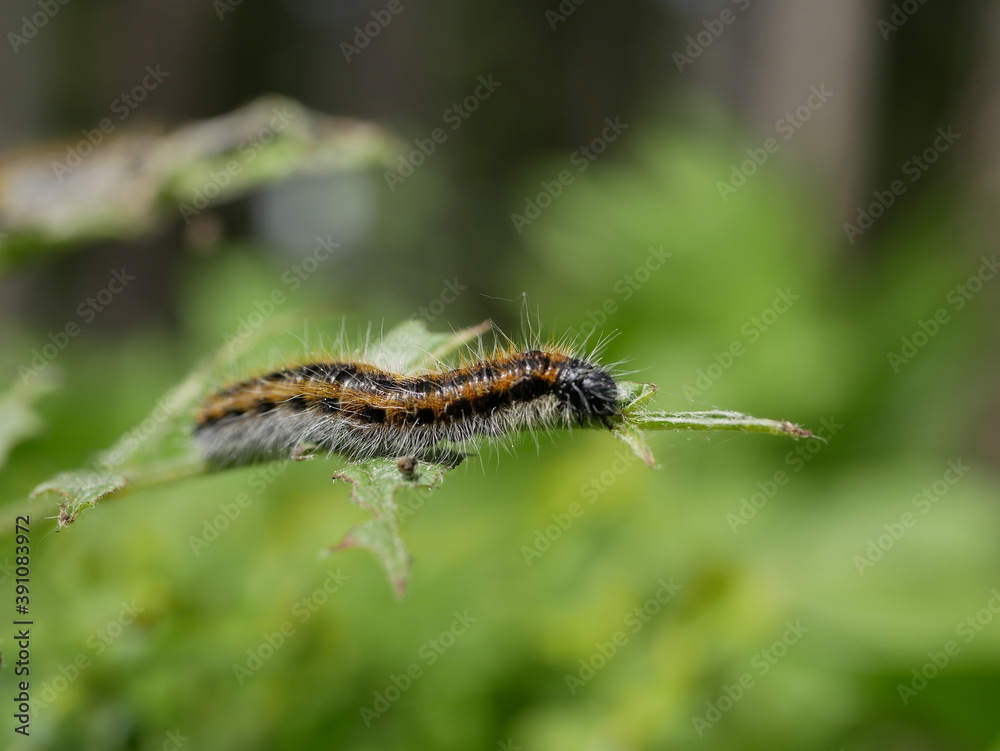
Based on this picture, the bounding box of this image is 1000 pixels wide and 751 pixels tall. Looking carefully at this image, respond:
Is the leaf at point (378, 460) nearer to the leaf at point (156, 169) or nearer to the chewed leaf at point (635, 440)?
the chewed leaf at point (635, 440)

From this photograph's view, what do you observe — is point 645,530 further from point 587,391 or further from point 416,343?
point 416,343

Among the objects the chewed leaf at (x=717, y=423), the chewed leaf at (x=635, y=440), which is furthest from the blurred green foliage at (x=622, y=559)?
the chewed leaf at (x=717, y=423)

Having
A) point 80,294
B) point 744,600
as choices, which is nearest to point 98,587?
point 744,600

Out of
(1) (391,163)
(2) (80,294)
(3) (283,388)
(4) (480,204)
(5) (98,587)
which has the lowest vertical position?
(5) (98,587)

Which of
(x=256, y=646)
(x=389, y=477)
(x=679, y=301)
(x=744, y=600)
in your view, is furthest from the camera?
(x=679, y=301)

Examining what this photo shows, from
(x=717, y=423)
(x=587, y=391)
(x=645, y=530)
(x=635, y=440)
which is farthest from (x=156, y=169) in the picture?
(x=645, y=530)

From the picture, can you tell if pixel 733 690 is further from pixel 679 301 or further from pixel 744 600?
pixel 679 301
